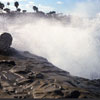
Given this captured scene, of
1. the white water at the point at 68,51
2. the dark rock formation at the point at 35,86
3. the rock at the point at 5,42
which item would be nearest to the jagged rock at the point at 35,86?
the dark rock formation at the point at 35,86

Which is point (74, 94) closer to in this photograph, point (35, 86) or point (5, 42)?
point (35, 86)

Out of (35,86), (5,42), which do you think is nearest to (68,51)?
(5,42)

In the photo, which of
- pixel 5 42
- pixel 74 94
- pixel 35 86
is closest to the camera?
pixel 74 94

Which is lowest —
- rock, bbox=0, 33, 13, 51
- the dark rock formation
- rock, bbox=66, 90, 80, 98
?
rock, bbox=66, 90, 80, 98

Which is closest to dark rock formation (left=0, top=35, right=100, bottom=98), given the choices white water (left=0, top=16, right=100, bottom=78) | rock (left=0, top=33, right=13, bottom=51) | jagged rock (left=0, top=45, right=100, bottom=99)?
jagged rock (left=0, top=45, right=100, bottom=99)

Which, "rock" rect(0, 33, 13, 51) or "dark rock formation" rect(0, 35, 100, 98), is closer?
"dark rock formation" rect(0, 35, 100, 98)

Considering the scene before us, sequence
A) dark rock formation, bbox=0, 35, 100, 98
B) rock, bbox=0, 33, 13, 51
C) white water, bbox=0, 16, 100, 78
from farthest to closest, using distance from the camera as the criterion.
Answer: white water, bbox=0, 16, 100, 78 → rock, bbox=0, 33, 13, 51 → dark rock formation, bbox=0, 35, 100, 98

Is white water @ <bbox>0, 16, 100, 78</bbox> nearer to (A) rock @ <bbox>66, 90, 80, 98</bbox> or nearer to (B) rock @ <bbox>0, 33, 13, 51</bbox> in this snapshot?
(B) rock @ <bbox>0, 33, 13, 51</bbox>

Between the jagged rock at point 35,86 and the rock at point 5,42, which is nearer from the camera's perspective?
the jagged rock at point 35,86

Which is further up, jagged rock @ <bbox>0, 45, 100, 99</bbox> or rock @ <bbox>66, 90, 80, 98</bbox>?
jagged rock @ <bbox>0, 45, 100, 99</bbox>

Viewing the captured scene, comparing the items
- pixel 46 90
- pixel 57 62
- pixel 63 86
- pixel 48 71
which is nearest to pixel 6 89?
pixel 46 90

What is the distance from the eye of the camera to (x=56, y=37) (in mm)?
40875

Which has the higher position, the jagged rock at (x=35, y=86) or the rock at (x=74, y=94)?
the jagged rock at (x=35, y=86)

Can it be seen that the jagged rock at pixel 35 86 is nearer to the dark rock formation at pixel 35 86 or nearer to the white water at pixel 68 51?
the dark rock formation at pixel 35 86
